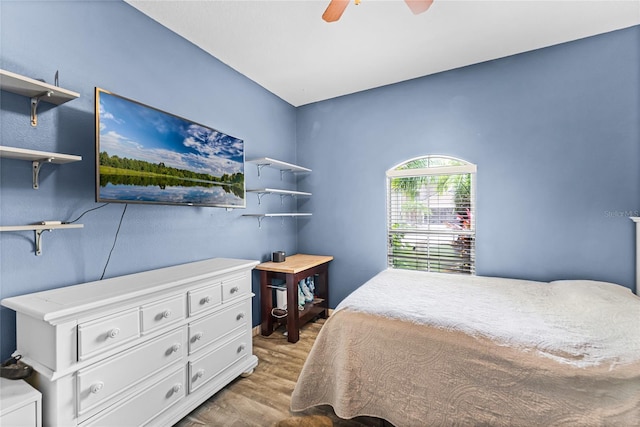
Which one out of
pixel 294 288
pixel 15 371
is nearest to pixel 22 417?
pixel 15 371

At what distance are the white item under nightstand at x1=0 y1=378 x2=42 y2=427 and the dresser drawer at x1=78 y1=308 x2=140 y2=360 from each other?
0.20 m

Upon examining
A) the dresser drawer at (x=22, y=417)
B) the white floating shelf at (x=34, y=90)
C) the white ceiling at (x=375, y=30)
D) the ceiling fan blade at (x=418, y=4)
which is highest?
the white ceiling at (x=375, y=30)

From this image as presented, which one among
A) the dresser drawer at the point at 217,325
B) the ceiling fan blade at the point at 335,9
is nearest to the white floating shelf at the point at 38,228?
the dresser drawer at the point at 217,325

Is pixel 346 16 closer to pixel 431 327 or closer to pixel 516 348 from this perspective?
pixel 431 327

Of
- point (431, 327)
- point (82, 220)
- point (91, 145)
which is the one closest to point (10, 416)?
point (82, 220)

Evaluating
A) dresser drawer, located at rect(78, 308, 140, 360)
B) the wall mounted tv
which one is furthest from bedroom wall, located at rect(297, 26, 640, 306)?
dresser drawer, located at rect(78, 308, 140, 360)

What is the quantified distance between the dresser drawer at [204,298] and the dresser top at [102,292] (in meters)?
0.09

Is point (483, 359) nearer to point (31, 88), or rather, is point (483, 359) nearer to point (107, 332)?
point (107, 332)

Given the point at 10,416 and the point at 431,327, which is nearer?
the point at 10,416

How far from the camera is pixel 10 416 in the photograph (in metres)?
1.09

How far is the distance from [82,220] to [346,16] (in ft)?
7.44

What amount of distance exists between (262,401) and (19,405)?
1.26 meters

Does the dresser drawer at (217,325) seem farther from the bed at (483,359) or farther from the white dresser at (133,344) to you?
the bed at (483,359)

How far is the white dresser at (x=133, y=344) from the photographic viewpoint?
1.21m
